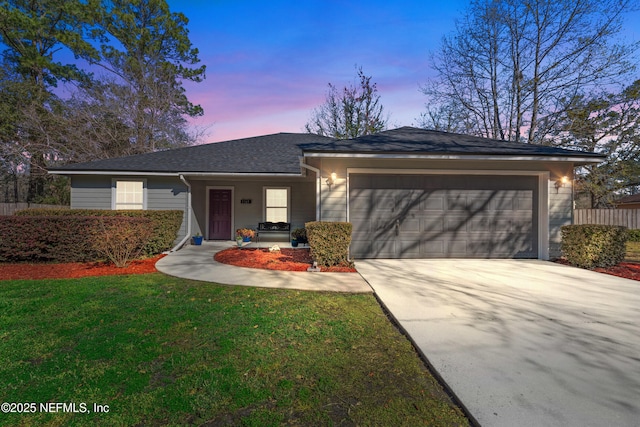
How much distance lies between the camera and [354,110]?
74.9 feet

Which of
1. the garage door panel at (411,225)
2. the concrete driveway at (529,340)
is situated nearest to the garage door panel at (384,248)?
the garage door panel at (411,225)

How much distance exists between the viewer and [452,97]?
1852 centimetres

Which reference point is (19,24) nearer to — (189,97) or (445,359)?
(189,97)

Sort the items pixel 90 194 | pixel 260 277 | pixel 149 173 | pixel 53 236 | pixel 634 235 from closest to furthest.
Result: pixel 260 277
pixel 53 236
pixel 149 173
pixel 90 194
pixel 634 235

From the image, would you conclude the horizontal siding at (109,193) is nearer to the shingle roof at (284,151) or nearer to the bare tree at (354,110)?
the shingle roof at (284,151)

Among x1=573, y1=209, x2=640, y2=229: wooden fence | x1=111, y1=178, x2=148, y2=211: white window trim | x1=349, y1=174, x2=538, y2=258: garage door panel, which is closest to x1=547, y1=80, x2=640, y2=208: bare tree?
x1=573, y1=209, x2=640, y2=229: wooden fence

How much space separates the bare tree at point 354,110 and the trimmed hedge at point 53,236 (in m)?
18.2

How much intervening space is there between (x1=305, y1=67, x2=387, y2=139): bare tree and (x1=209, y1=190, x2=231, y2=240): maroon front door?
527 inches

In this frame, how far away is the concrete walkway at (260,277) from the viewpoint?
507 centimetres

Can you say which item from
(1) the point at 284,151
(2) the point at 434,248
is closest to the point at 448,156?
(2) the point at 434,248

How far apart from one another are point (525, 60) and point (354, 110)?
11092 millimetres

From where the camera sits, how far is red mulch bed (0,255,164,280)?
5.95m

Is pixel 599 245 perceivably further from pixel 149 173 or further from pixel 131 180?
pixel 131 180

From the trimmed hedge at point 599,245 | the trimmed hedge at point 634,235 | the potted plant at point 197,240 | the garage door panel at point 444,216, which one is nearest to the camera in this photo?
the trimmed hedge at point 599,245
